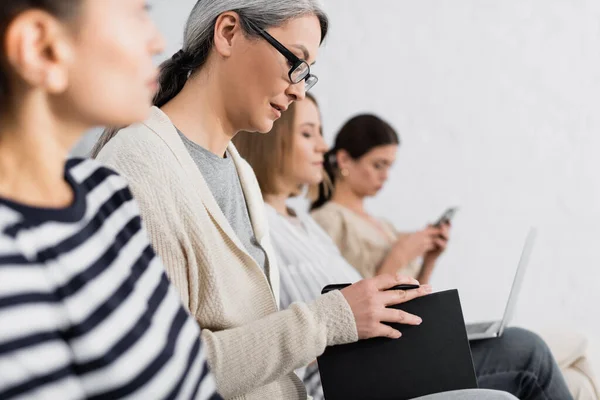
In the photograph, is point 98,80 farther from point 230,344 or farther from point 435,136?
point 435,136

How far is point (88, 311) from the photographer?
1.82 ft

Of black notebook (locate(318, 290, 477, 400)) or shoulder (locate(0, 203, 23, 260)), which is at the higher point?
shoulder (locate(0, 203, 23, 260))

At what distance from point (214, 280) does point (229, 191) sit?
0.24 m

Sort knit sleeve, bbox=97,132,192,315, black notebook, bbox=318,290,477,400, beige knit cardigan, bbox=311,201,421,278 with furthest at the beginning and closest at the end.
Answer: beige knit cardigan, bbox=311,201,421,278 → black notebook, bbox=318,290,477,400 → knit sleeve, bbox=97,132,192,315

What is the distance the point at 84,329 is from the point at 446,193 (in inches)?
121

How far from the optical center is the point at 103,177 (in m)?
0.69

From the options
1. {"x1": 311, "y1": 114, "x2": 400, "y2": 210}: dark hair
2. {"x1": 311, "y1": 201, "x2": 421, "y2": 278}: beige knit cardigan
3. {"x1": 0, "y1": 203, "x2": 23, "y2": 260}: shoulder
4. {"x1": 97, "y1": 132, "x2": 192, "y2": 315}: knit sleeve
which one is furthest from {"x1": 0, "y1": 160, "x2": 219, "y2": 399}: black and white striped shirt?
{"x1": 311, "y1": 114, "x2": 400, "y2": 210}: dark hair

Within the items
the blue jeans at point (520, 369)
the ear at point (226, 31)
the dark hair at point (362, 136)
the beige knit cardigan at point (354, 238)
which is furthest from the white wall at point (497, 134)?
the ear at point (226, 31)

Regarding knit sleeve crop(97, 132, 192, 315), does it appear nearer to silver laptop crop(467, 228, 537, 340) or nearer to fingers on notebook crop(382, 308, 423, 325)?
fingers on notebook crop(382, 308, 423, 325)

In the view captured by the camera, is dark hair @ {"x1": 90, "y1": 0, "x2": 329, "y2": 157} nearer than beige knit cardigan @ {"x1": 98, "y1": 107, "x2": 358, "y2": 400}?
No

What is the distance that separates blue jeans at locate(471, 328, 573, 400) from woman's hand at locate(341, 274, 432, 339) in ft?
1.70

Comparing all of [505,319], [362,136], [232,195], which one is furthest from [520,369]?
[362,136]

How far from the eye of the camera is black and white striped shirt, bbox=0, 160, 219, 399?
512 mm

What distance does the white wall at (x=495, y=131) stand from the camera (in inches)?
137
